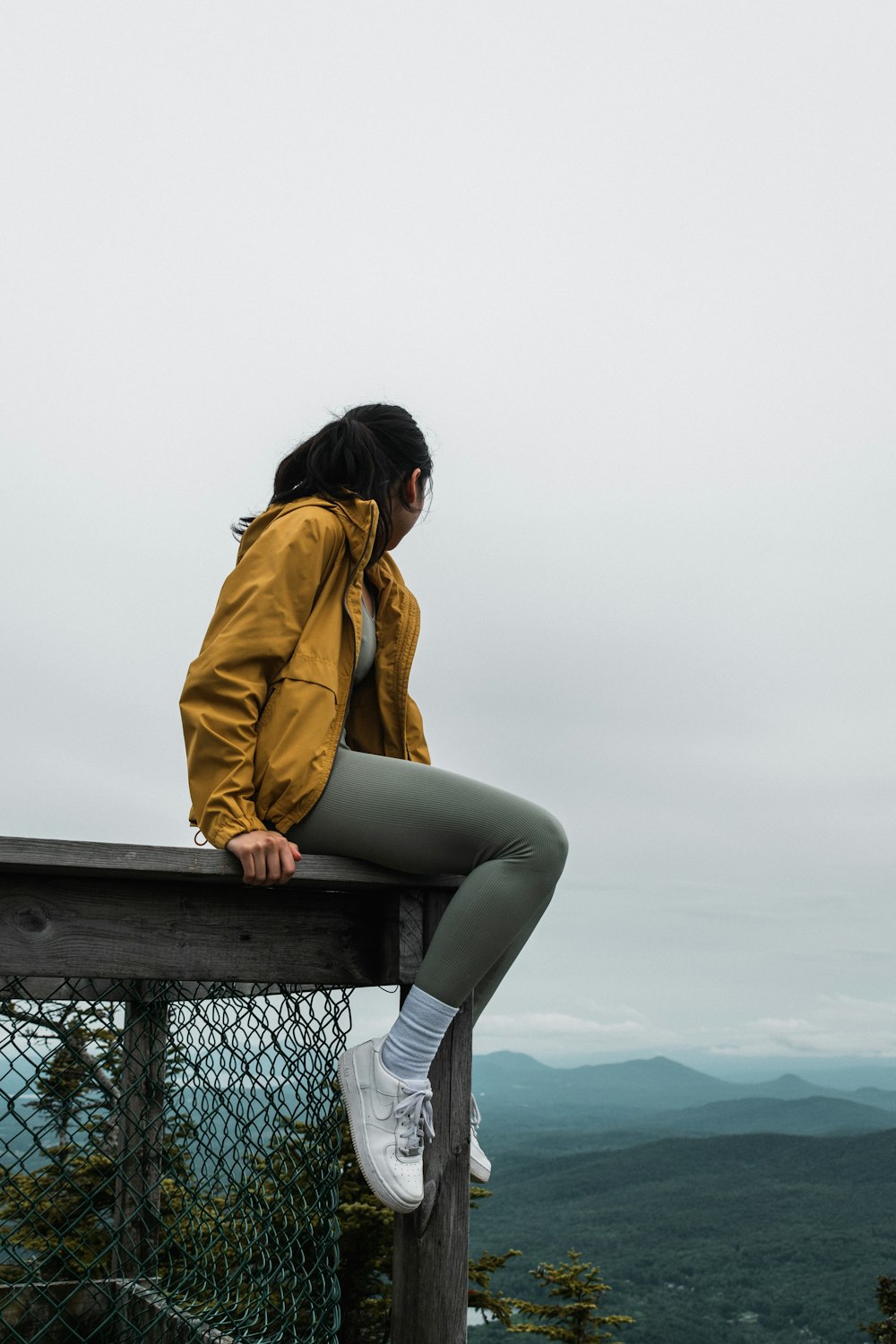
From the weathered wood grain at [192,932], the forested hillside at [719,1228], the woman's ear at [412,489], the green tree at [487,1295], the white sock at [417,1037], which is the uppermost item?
the woman's ear at [412,489]

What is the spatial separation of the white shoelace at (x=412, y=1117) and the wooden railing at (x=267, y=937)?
3.8 inches

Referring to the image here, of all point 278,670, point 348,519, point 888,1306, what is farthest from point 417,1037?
point 888,1306

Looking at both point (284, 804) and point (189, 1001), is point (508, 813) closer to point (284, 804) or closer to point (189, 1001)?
point (284, 804)

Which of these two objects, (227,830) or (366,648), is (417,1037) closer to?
(227,830)

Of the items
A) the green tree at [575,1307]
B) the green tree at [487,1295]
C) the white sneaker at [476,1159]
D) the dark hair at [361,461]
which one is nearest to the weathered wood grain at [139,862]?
the white sneaker at [476,1159]

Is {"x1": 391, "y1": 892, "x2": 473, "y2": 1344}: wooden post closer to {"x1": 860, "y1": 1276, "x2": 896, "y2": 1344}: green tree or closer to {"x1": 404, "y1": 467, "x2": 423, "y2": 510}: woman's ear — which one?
{"x1": 404, "y1": 467, "x2": 423, "y2": 510}: woman's ear

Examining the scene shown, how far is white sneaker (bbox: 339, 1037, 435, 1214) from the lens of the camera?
200 centimetres

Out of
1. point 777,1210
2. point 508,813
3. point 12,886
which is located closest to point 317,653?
point 508,813

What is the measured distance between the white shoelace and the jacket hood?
1058mm

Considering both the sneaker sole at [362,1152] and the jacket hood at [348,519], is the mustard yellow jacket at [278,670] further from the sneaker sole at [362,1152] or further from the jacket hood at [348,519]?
the sneaker sole at [362,1152]

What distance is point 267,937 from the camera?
6.95 feet

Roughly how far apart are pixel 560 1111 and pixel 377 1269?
531 feet

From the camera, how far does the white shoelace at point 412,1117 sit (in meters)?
2.04

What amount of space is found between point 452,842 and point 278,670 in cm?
48
